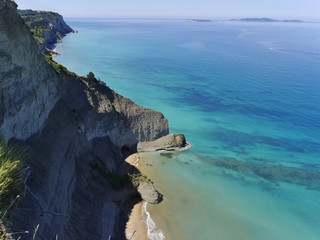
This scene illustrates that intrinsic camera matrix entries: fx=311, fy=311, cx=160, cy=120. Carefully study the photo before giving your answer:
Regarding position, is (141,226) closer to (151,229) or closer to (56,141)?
(151,229)

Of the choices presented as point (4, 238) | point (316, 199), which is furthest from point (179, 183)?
point (4, 238)

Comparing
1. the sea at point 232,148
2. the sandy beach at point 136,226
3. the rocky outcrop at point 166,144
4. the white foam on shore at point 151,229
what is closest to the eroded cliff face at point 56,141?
the sandy beach at point 136,226

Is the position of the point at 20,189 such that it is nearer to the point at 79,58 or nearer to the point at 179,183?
the point at 179,183

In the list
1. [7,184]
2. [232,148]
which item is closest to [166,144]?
[232,148]

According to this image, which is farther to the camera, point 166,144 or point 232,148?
point 232,148

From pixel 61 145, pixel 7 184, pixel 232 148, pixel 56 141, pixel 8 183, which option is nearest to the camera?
pixel 7 184

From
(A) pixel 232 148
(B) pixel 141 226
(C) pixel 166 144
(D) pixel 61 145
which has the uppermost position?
(D) pixel 61 145

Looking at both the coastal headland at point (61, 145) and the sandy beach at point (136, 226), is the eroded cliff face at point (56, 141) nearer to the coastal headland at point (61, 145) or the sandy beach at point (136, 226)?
the coastal headland at point (61, 145)
